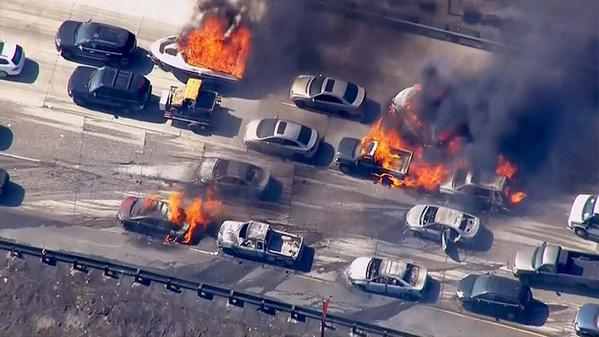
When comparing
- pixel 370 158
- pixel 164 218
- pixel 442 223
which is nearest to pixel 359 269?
pixel 442 223

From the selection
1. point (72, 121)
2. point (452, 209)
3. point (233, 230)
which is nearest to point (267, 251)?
point (233, 230)

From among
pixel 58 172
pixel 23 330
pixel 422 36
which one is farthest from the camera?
pixel 422 36

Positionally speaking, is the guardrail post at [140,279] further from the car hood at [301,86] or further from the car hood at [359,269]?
the car hood at [301,86]

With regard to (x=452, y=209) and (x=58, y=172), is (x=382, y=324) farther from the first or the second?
(x=58, y=172)

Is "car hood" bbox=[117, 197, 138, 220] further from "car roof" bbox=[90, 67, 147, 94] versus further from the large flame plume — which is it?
"car roof" bbox=[90, 67, 147, 94]

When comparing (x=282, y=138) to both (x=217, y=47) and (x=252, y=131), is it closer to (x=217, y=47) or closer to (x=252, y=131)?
(x=252, y=131)

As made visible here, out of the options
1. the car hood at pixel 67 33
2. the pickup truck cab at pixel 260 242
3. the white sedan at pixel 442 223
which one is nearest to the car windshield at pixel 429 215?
the white sedan at pixel 442 223
